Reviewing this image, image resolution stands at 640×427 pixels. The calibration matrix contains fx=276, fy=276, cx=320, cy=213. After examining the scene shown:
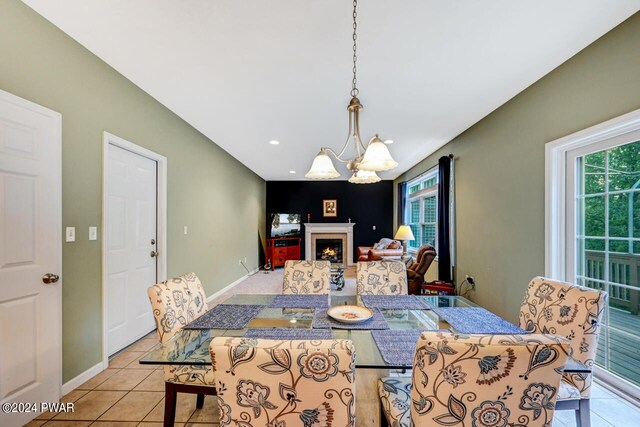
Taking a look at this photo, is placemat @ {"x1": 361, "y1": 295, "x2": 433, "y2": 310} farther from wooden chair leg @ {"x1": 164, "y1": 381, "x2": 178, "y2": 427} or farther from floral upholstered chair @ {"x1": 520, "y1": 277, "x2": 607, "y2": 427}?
wooden chair leg @ {"x1": 164, "y1": 381, "x2": 178, "y2": 427}

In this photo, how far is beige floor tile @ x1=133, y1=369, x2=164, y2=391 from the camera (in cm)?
202

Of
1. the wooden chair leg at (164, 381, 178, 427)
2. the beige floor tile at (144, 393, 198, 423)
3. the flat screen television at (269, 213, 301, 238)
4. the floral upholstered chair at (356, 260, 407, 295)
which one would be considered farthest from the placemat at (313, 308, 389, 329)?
the flat screen television at (269, 213, 301, 238)

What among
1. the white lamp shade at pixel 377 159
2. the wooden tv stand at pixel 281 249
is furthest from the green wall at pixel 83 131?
the wooden tv stand at pixel 281 249

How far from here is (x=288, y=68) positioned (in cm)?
229

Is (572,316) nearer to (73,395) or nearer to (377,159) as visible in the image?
(377,159)

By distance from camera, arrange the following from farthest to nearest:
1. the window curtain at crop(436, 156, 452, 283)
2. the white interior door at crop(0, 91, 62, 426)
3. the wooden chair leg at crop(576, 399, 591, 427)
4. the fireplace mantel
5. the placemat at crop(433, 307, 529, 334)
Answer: the fireplace mantel, the window curtain at crop(436, 156, 452, 283), the white interior door at crop(0, 91, 62, 426), the placemat at crop(433, 307, 529, 334), the wooden chair leg at crop(576, 399, 591, 427)

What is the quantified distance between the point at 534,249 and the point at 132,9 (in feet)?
12.0

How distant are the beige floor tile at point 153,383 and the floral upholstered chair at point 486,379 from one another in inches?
77.7

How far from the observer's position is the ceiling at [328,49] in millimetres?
1682

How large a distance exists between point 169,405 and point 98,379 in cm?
Result: 118

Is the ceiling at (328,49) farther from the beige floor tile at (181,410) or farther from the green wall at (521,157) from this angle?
the beige floor tile at (181,410)

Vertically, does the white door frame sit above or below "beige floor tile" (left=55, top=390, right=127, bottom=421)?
above

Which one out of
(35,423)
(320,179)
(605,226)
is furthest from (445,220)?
(35,423)

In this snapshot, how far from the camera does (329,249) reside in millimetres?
8039
